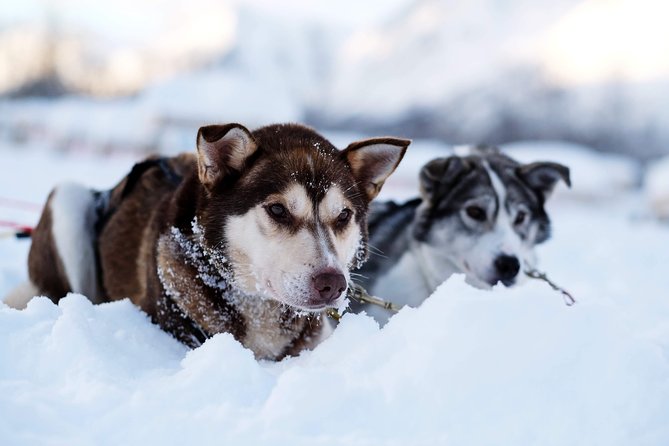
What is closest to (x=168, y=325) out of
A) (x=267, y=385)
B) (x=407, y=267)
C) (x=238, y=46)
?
(x=267, y=385)

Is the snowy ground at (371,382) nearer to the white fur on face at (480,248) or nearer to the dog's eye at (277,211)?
the dog's eye at (277,211)

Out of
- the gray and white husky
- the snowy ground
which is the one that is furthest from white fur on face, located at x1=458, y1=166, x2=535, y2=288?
the snowy ground

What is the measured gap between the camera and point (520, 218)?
378 centimetres

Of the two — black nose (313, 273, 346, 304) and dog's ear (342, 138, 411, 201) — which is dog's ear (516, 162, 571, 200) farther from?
black nose (313, 273, 346, 304)

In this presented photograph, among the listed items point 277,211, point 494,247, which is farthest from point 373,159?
point 494,247

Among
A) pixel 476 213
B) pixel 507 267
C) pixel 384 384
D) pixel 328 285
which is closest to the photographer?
pixel 384 384

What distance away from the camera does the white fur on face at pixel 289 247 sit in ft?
6.81

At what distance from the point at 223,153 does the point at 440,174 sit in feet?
6.23

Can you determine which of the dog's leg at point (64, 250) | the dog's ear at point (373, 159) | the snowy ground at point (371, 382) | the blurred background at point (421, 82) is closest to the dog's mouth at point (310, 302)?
the snowy ground at point (371, 382)

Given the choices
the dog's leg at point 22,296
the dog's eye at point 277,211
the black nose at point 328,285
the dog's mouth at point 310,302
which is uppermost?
the dog's eye at point 277,211

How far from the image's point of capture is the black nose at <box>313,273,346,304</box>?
6.68ft

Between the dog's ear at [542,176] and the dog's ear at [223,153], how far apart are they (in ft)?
7.30

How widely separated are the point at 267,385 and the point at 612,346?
1018mm

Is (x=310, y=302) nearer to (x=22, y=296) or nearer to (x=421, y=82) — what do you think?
(x=22, y=296)
